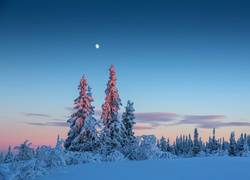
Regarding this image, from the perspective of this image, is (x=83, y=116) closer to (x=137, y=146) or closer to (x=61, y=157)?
(x=137, y=146)

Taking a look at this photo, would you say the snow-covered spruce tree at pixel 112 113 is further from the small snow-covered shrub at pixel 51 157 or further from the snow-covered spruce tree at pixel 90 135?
the small snow-covered shrub at pixel 51 157

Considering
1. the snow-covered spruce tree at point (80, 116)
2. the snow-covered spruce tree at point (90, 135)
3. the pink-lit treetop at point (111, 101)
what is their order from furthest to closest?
the pink-lit treetop at point (111, 101) < the snow-covered spruce tree at point (80, 116) < the snow-covered spruce tree at point (90, 135)

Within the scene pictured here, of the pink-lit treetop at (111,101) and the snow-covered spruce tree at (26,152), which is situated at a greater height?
the pink-lit treetop at (111,101)

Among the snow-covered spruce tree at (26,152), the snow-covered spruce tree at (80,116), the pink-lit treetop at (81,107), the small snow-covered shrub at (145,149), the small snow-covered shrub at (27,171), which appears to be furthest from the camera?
the pink-lit treetop at (81,107)

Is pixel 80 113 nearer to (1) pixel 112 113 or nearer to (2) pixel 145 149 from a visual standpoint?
(1) pixel 112 113

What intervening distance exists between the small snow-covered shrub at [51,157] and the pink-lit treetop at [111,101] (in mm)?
16597

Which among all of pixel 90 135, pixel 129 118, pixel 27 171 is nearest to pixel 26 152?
pixel 27 171

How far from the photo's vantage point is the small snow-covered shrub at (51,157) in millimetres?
7834

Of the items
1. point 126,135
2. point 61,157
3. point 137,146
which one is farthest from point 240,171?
point 126,135

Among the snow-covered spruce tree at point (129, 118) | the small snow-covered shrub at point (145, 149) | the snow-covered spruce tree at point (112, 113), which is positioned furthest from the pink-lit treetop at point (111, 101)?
the small snow-covered shrub at point (145, 149)

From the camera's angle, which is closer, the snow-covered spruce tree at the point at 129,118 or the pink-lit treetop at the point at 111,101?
Result: the pink-lit treetop at the point at 111,101

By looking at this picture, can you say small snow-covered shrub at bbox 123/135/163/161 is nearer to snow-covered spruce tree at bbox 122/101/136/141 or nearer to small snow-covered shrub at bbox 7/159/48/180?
small snow-covered shrub at bbox 7/159/48/180

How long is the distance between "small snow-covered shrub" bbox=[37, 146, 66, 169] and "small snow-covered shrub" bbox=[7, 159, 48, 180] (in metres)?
0.49

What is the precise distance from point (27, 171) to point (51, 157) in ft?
4.24
